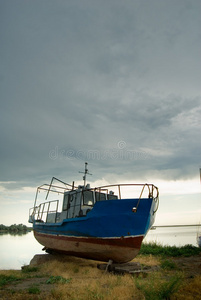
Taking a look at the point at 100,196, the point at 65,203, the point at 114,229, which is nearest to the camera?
the point at 114,229

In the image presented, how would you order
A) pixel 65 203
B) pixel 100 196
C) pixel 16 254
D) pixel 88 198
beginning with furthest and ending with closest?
pixel 16 254 → pixel 65 203 → pixel 100 196 → pixel 88 198

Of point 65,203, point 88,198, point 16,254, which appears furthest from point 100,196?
point 16,254

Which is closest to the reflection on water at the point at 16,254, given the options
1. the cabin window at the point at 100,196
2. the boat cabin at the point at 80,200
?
the boat cabin at the point at 80,200

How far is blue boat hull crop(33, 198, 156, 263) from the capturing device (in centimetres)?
926

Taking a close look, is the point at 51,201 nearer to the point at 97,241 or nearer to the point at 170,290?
the point at 97,241

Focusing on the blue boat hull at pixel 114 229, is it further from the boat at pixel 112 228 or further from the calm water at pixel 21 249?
the calm water at pixel 21 249

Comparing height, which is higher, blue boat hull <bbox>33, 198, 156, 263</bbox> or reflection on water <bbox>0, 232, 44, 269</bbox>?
blue boat hull <bbox>33, 198, 156, 263</bbox>

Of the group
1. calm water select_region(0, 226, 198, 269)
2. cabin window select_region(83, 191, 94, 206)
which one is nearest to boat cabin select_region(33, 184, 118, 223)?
cabin window select_region(83, 191, 94, 206)

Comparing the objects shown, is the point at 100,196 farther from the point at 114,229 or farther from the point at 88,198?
the point at 114,229

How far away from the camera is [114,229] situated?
375 inches

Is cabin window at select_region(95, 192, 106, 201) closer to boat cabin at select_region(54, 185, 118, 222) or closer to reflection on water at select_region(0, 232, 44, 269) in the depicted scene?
boat cabin at select_region(54, 185, 118, 222)

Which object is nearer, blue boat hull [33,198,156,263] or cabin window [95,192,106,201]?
blue boat hull [33,198,156,263]

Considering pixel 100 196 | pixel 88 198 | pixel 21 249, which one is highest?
pixel 100 196

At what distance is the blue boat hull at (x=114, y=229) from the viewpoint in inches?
364
